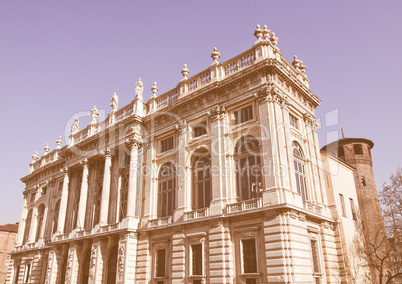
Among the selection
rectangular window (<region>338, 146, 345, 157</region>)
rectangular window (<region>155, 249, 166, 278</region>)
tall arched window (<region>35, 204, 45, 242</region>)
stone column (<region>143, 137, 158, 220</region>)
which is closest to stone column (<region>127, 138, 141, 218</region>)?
stone column (<region>143, 137, 158, 220</region>)

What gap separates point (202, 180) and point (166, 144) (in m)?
5.42

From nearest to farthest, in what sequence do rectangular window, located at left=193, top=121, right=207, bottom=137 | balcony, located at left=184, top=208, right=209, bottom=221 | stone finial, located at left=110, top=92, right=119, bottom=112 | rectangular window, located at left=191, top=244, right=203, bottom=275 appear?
rectangular window, located at left=191, top=244, right=203, bottom=275 → balcony, located at left=184, top=208, right=209, bottom=221 → rectangular window, located at left=193, top=121, right=207, bottom=137 → stone finial, located at left=110, top=92, right=119, bottom=112

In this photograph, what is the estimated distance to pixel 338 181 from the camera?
2755 centimetres

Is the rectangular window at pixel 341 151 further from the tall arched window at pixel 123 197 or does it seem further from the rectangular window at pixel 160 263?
the rectangular window at pixel 160 263

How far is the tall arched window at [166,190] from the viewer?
2583 centimetres

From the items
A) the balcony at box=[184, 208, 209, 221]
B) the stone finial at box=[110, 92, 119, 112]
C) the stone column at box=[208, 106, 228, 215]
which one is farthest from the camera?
the stone finial at box=[110, 92, 119, 112]

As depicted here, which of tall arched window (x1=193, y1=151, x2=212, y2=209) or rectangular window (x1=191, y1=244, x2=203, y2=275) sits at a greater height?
tall arched window (x1=193, y1=151, x2=212, y2=209)

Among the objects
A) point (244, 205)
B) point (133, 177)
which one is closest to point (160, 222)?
point (133, 177)

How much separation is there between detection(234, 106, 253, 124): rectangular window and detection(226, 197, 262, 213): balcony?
5.79 metres

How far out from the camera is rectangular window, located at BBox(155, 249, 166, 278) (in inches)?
938

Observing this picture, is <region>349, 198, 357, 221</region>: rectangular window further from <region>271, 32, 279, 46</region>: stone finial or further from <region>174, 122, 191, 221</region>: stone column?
<region>271, 32, 279, 46</region>: stone finial

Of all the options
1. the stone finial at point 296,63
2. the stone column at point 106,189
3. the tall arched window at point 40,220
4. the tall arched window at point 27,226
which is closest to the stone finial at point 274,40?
the stone finial at point 296,63

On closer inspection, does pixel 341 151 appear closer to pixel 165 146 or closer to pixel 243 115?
pixel 243 115

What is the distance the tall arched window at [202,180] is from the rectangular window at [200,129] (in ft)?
5.17
